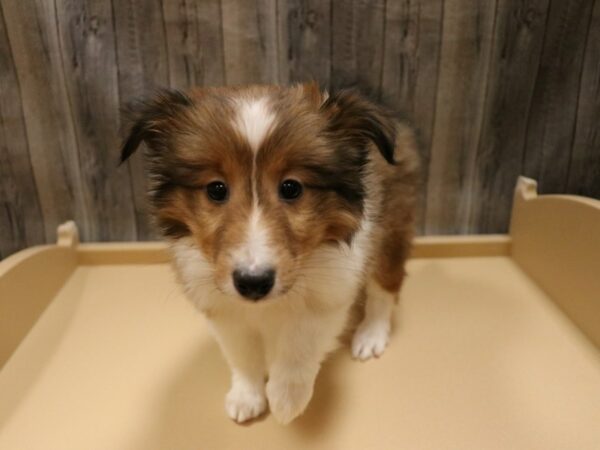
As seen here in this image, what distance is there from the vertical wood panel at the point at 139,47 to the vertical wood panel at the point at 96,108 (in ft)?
0.13

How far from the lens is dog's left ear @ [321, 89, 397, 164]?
1650 millimetres

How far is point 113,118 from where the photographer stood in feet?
8.91

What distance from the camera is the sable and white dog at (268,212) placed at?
1.49 m

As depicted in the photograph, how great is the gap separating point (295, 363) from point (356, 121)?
0.81 metres

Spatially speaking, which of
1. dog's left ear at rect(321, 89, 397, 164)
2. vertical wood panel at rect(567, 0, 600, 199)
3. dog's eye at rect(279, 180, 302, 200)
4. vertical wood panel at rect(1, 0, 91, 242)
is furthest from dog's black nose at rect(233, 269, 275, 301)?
vertical wood panel at rect(567, 0, 600, 199)

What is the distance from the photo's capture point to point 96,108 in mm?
2688

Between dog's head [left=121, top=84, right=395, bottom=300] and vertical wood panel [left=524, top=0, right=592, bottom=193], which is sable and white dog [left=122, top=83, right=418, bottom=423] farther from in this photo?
vertical wood panel [left=524, top=0, right=592, bottom=193]

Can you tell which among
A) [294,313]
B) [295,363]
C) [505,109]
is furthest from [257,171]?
[505,109]

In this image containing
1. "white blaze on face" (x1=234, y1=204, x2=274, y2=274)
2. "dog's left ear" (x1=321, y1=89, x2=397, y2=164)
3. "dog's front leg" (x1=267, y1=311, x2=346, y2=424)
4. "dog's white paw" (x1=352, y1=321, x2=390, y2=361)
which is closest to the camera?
"white blaze on face" (x1=234, y1=204, x2=274, y2=274)

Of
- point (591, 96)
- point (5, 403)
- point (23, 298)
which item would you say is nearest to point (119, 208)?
point (23, 298)

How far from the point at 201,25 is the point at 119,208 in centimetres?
107

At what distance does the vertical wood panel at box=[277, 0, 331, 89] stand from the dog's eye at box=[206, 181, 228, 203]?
1192 mm

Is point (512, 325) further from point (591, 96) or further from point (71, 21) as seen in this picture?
point (71, 21)

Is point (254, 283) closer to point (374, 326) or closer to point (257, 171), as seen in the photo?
point (257, 171)
